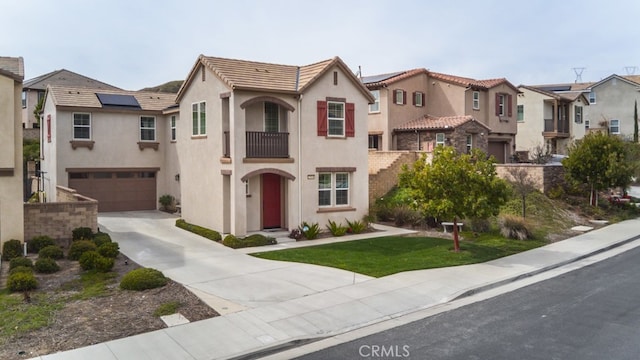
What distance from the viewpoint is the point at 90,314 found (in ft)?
34.4

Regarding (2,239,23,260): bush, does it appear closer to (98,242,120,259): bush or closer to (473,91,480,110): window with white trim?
(98,242,120,259): bush

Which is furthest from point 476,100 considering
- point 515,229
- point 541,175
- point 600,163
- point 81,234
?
point 81,234

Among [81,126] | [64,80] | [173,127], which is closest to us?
[81,126]

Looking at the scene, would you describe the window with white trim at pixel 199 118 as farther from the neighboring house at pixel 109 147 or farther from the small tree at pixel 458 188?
the small tree at pixel 458 188

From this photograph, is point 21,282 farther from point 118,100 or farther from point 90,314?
point 118,100

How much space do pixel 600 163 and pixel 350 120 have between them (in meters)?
13.1

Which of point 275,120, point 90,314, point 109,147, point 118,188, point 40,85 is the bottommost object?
point 90,314

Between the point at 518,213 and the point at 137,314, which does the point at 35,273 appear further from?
the point at 518,213

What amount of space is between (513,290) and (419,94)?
23.8 meters

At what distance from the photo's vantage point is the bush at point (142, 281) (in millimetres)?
12297

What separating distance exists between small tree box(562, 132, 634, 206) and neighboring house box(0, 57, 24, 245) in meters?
24.5

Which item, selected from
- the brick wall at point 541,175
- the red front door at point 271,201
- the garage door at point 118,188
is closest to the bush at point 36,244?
the red front door at point 271,201

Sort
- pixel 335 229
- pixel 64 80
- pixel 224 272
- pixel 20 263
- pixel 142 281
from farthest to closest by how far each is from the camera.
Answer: pixel 64 80
pixel 335 229
pixel 224 272
pixel 20 263
pixel 142 281

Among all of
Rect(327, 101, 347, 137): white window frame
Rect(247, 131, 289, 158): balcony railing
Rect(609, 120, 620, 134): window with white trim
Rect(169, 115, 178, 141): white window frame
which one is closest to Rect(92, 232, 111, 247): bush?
Rect(247, 131, 289, 158): balcony railing
